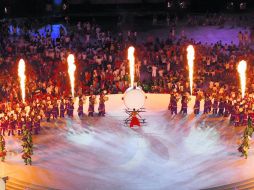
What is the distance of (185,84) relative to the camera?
3612 cm

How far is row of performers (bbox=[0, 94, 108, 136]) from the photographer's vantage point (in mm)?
29453

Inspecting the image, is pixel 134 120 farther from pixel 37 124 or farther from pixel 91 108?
Result: pixel 37 124

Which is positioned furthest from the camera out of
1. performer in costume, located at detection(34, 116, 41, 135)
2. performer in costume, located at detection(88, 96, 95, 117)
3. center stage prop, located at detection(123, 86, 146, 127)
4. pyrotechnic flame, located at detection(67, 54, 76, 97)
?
pyrotechnic flame, located at detection(67, 54, 76, 97)

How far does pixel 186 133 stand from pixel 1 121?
8.98 m

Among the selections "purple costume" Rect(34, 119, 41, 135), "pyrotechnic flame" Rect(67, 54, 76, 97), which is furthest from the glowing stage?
"pyrotechnic flame" Rect(67, 54, 76, 97)

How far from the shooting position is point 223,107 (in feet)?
104

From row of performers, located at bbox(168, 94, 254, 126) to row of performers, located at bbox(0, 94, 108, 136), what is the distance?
13.6 feet

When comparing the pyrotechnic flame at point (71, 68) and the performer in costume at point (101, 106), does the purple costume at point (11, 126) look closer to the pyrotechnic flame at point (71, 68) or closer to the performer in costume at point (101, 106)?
the performer in costume at point (101, 106)

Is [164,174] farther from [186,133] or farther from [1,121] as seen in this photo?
[1,121]

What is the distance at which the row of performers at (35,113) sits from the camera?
29453mm

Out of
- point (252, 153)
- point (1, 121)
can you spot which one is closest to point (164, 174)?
point (252, 153)

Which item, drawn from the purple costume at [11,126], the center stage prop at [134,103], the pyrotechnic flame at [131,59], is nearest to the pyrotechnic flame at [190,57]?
the pyrotechnic flame at [131,59]

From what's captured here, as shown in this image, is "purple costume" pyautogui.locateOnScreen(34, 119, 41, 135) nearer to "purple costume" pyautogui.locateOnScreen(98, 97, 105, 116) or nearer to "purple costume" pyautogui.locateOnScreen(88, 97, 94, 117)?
"purple costume" pyautogui.locateOnScreen(88, 97, 94, 117)

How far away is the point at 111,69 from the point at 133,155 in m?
11.8
